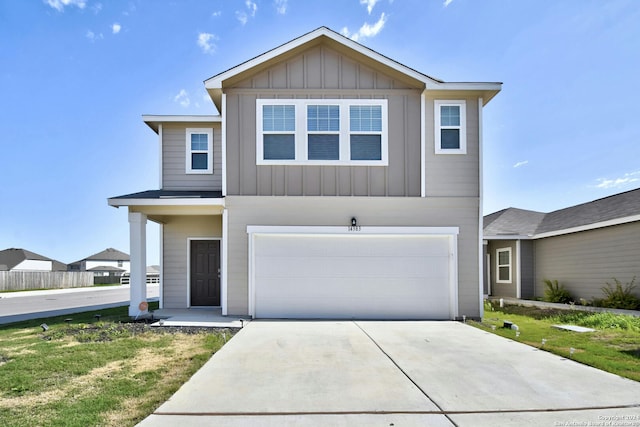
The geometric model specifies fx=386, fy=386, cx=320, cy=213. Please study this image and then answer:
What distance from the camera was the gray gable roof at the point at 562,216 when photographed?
1147cm

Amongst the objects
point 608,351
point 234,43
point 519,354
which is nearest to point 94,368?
point 519,354

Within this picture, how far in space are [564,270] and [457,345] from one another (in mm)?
8790

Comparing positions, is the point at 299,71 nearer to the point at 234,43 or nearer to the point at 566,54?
the point at 234,43

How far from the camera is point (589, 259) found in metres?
11.9

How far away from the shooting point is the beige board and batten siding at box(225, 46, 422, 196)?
943 cm

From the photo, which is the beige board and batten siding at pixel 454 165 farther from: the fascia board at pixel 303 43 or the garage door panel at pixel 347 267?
the garage door panel at pixel 347 267

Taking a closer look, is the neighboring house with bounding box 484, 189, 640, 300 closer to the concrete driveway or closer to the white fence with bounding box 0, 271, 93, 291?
the concrete driveway

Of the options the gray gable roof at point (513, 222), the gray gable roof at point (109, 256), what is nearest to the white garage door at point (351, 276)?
the gray gable roof at point (513, 222)

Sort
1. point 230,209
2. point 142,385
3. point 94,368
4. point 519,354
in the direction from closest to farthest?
1. point 142,385
2. point 94,368
3. point 519,354
4. point 230,209

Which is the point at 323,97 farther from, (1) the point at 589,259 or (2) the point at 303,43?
(1) the point at 589,259

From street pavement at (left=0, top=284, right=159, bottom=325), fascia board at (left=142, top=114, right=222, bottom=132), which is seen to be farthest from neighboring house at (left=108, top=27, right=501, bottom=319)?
street pavement at (left=0, top=284, right=159, bottom=325)

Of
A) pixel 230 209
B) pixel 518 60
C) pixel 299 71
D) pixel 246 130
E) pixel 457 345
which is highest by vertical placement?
pixel 518 60

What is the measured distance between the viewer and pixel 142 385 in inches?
174

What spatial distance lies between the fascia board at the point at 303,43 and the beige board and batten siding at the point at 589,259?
6977 mm
